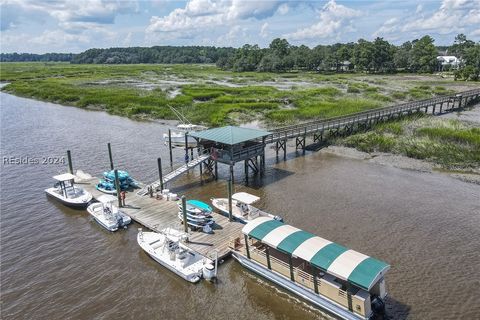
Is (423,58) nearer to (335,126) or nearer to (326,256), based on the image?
(335,126)

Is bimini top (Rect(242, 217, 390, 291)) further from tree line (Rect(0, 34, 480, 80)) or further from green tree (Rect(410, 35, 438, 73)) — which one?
green tree (Rect(410, 35, 438, 73))

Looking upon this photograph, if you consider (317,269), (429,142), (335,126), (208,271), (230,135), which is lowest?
(208,271)

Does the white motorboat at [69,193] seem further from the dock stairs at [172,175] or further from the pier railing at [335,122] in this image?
the pier railing at [335,122]

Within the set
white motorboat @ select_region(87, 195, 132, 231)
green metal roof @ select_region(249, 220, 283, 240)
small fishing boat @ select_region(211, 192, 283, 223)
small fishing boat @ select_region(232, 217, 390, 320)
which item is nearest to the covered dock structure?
small fishing boat @ select_region(211, 192, 283, 223)

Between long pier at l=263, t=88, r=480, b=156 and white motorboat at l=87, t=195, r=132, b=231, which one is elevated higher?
long pier at l=263, t=88, r=480, b=156

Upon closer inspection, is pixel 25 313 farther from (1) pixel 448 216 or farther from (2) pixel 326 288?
(1) pixel 448 216

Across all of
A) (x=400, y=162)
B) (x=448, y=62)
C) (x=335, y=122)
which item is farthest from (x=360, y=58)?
(x=400, y=162)
